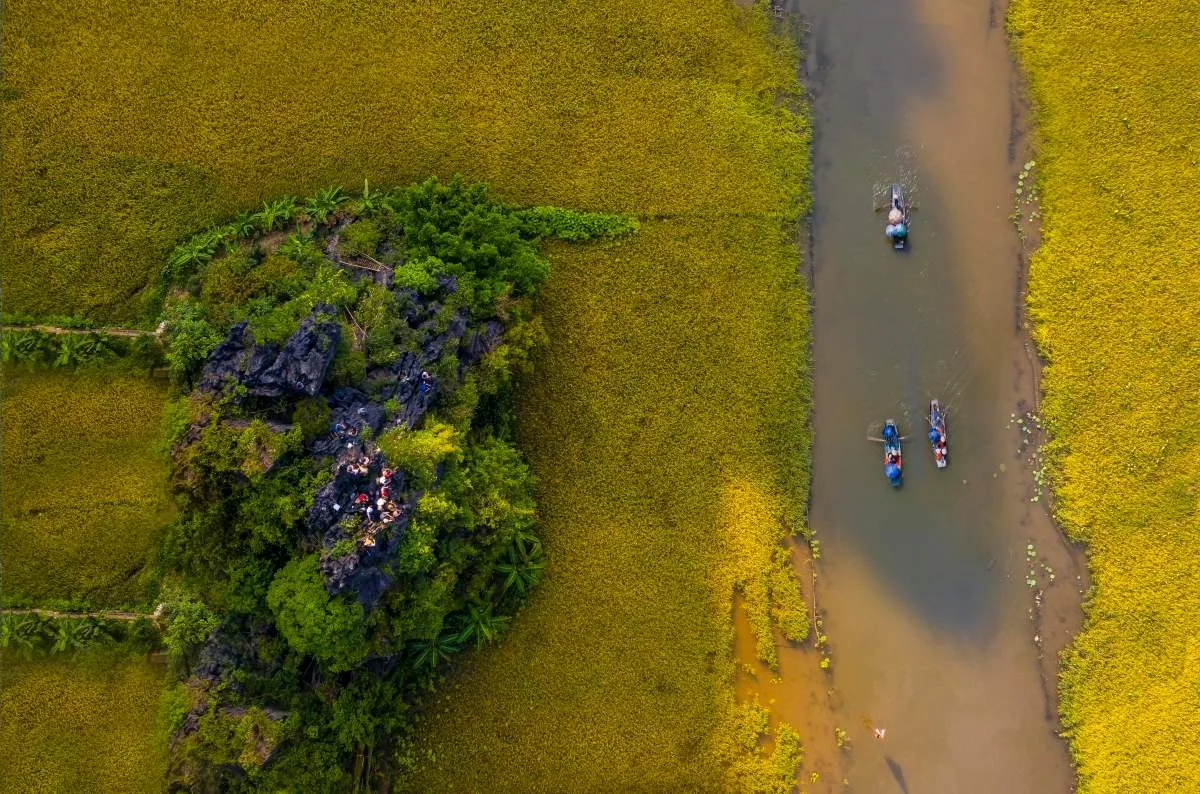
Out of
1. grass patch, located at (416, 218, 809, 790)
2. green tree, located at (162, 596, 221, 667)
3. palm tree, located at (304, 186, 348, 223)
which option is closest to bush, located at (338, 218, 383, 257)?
palm tree, located at (304, 186, 348, 223)

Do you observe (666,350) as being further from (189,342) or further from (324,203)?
(189,342)

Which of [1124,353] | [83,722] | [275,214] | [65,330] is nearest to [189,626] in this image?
[83,722]

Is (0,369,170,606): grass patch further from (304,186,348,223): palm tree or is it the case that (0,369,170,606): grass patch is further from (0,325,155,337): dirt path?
(304,186,348,223): palm tree

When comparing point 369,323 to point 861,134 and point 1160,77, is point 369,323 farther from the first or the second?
point 1160,77

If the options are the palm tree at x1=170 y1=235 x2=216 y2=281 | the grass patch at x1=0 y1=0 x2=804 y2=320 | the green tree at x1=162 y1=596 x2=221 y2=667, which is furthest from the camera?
the grass patch at x1=0 y1=0 x2=804 y2=320

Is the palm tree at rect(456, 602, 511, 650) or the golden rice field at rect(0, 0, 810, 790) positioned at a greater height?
the golden rice field at rect(0, 0, 810, 790)

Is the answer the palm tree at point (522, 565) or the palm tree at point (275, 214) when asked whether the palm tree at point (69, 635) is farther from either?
the palm tree at point (275, 214)

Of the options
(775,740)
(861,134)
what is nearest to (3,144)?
(861,134)
